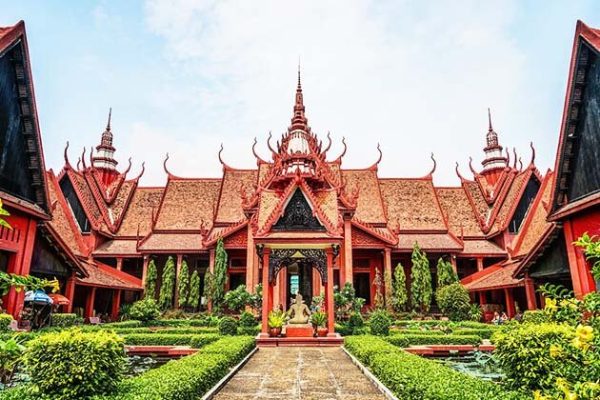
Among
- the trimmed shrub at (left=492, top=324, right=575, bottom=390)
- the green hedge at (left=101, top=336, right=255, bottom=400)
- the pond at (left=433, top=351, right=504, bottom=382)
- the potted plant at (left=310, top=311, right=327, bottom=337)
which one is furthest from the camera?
the potted plant at (left=310, top=311, right=327, bottom=337)

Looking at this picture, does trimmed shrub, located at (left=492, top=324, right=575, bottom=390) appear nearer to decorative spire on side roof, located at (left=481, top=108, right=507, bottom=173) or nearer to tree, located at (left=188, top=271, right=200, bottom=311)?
tree, located at (left=188, top=271, right=200, bottom=311)

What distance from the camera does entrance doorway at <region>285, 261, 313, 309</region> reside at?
1996 cm

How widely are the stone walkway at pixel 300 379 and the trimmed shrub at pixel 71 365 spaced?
1.80 m

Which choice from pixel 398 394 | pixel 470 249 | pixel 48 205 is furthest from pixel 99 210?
pixel 398 394

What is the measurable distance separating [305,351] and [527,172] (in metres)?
18.7

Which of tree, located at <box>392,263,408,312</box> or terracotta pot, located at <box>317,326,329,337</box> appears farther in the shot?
tree, located at <box>392,263,408,312</box>

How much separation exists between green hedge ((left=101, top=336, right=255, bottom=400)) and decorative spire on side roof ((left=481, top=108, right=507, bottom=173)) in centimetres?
2803

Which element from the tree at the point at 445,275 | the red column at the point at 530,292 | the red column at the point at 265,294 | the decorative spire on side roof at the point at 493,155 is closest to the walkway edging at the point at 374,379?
the red column at the point at 265,294

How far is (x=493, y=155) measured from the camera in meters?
30.9

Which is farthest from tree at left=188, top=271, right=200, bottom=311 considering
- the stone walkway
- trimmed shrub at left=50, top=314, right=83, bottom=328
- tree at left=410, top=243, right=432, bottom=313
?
the stone walkway

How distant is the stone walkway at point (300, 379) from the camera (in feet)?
19.3

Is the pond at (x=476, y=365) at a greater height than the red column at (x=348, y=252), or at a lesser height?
lesser

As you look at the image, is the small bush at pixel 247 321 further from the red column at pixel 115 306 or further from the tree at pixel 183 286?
the red column at pixel 115 306

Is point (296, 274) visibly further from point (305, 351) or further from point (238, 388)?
point (238, 388)
